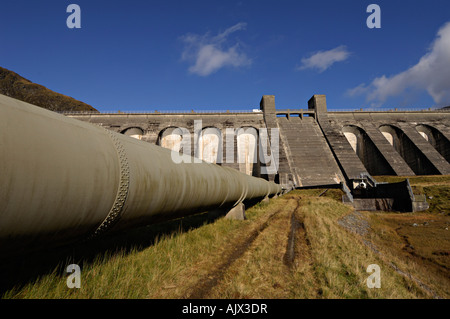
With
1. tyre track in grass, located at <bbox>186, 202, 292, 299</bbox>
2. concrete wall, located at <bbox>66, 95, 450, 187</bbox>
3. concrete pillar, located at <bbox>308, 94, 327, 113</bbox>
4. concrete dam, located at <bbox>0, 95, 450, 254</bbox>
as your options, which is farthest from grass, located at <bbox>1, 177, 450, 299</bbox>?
concrete pillar, located at <bbox>308, 94, 327, 113</bbox>

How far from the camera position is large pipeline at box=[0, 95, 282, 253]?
145 cm

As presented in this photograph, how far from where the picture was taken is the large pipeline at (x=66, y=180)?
1453mm

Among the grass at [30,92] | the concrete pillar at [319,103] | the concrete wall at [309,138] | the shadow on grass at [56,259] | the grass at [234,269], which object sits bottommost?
the grass at [234,269]

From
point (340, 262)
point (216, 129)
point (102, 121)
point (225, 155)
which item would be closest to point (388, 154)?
point (225, 155)

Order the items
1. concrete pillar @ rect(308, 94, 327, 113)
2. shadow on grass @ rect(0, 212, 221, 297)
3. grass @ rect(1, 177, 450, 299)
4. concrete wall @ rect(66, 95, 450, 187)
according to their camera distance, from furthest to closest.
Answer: concrete pillar @ rect(308, 94, 327, 113)
concrete wall @ rect(66, 95, 450, 187)
grass @ rect(1, 177, 450, 299)
shadow on grass @ rect(0, 212, 221, 297)

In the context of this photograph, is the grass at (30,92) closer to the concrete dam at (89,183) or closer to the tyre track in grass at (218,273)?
the concrete dam at (89,183)

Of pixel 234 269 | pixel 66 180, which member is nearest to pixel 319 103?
pixel 234 269

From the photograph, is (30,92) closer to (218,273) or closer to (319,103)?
(319,103)

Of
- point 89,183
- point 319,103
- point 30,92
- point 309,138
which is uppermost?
point 30,92

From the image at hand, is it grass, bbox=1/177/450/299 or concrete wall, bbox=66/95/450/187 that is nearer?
grass, bbox=1/177/450/299

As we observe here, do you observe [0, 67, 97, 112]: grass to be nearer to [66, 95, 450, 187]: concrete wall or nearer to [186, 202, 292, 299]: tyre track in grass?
[66, 95, 450, 187]: concrete wall

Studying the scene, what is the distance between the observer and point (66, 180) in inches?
68.2

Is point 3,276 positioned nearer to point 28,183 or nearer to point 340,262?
point 28,183

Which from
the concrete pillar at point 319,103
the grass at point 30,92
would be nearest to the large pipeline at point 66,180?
the concrete pillar at point 319,103
